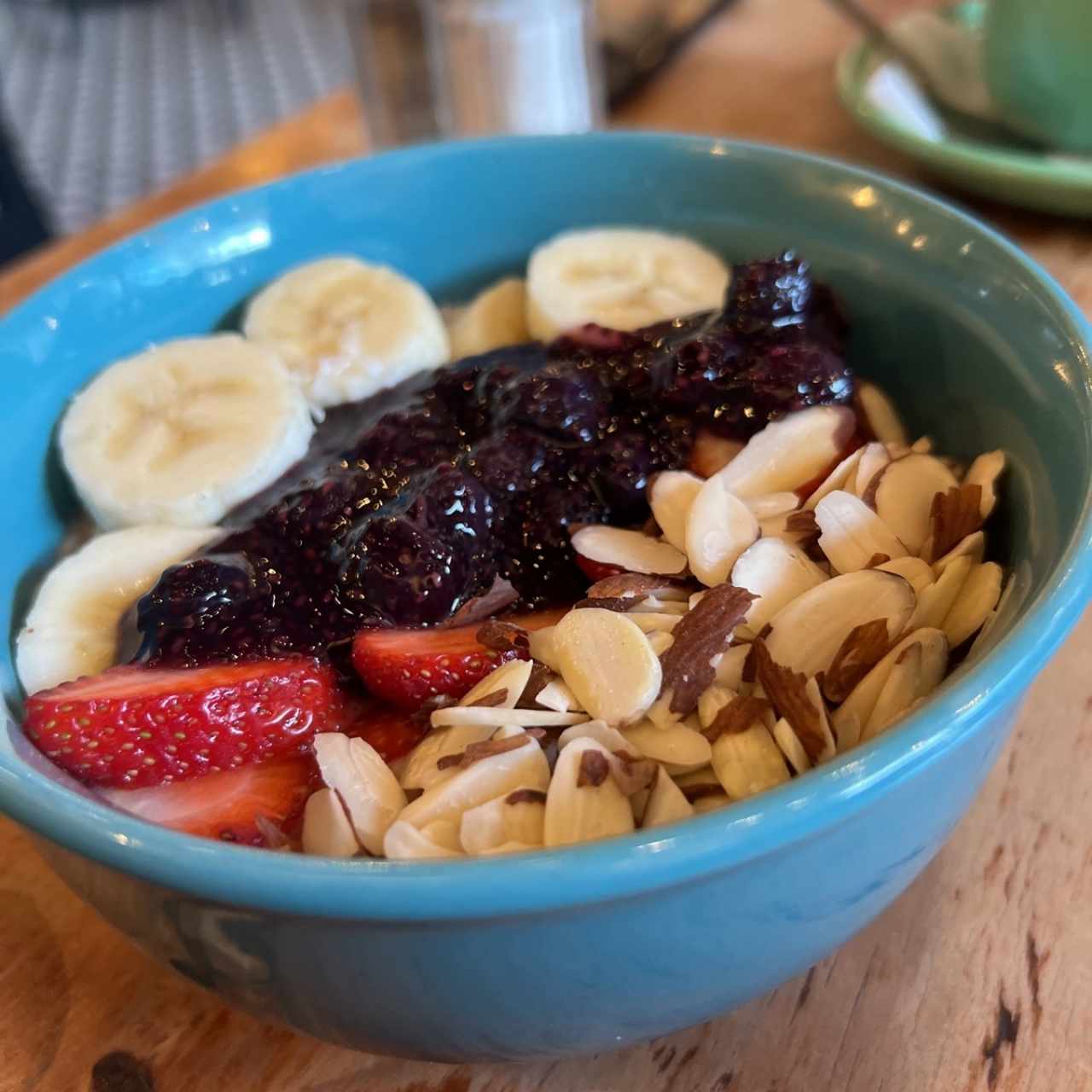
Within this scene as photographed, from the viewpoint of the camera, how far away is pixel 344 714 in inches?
26.3

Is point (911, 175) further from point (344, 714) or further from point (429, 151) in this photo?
point (344, 714)

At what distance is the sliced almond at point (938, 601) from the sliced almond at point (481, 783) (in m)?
0.23

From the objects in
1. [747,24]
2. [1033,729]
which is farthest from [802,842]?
[747,24]

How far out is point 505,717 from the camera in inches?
23.0

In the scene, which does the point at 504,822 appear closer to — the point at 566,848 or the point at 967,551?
the point at 566,848

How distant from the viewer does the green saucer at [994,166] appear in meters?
1.13

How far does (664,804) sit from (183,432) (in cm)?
53

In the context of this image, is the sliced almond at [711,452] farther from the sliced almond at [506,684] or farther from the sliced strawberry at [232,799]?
the sliced strawberry at [232,799]

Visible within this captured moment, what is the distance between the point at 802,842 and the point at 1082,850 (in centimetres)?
30

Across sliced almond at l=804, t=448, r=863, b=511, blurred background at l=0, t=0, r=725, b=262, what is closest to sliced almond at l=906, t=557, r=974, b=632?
sliced almond at l=804, t=448, r=863, b=511

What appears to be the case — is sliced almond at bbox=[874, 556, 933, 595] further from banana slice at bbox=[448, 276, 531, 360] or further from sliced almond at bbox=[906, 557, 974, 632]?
banana slice at bbox=[448, 276, 531, 360]

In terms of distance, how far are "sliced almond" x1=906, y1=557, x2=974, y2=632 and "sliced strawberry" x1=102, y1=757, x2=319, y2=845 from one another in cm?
35

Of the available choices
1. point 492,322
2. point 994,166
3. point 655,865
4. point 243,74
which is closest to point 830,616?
point 655,865

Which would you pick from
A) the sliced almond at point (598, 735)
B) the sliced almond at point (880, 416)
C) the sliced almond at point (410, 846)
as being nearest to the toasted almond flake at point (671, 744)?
the sliced almond at point (598, 735)
